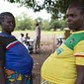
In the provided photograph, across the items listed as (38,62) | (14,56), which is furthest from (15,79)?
(38,62)

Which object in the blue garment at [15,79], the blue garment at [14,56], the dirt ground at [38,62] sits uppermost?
the blue garment at [14,56]

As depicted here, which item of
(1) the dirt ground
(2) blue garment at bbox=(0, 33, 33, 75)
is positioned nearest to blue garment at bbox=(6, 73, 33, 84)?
(2) blue garment at bbox=(0, 33, 33, 75)

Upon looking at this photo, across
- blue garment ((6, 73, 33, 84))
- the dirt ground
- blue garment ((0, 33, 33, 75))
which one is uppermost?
blue garment ((0, 33, 33, 75))

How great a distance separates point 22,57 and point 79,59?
1098 mm

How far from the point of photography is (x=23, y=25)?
57.9 m

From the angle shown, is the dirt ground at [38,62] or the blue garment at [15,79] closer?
the blue garment at [15,79]

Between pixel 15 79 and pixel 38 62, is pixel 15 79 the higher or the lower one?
the higher one

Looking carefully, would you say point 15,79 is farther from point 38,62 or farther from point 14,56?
point 38,62

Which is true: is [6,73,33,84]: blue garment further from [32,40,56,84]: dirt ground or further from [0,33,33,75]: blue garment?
[32,40,56,84]: dirt ground

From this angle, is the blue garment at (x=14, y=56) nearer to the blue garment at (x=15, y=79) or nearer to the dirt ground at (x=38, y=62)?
the blue garment at (x=15, y=79)

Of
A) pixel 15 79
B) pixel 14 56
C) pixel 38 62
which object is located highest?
pixel 14 56

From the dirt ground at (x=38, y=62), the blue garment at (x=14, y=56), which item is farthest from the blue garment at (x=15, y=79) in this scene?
the dirt ground at (x=38, y=62)

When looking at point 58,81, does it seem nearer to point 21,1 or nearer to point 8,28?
point 8,28

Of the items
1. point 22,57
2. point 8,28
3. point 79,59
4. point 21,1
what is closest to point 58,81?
point 79,59
